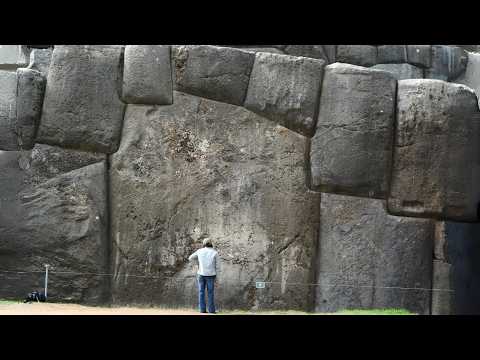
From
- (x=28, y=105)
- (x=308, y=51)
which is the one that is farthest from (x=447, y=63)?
(x=28, y=105)

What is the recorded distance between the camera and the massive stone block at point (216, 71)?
9.23 metres

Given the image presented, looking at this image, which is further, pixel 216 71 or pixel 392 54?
pixel 392 54

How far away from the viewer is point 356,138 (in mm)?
9055

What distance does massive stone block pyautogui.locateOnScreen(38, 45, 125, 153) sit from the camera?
9.27 m

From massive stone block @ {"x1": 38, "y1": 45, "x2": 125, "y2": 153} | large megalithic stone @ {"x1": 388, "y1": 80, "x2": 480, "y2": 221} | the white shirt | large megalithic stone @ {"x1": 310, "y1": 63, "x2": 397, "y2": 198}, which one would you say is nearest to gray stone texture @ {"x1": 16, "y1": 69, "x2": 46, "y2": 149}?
massive stone block @ {"x1": 38, "y1": 45, "x2": 125, "y2": 153}

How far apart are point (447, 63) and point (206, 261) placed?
309 inches

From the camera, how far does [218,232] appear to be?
9117 millimetres

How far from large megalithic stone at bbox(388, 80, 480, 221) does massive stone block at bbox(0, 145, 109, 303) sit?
140 inches

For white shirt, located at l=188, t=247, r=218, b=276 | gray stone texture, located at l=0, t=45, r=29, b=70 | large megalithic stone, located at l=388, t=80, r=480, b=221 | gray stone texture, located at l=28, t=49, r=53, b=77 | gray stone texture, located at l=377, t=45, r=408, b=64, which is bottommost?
white shirt, located at l=188, t=247, r=218, b=276

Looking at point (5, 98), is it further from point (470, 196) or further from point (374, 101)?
point (470, 196)

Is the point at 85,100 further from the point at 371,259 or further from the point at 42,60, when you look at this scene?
the point at 371,259

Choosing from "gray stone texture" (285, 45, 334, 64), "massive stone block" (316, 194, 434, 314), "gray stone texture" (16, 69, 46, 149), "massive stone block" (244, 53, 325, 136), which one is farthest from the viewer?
"gray stone texture" (285, 45, 334, 64)

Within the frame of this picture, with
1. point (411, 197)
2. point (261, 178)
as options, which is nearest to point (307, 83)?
point (261, 178)

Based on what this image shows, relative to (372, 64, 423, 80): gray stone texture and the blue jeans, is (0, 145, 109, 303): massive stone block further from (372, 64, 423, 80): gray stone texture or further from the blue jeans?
(372, 64, 423, 80): gray stone texture
